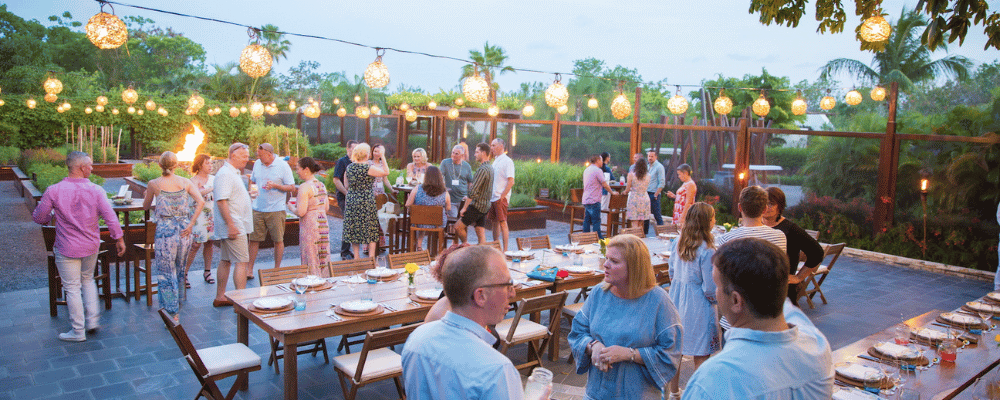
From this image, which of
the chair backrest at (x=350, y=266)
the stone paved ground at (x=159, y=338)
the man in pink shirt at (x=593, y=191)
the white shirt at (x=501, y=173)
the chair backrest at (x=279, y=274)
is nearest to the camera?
the stone paved ground at (x=159, y=338)

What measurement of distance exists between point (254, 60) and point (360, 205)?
8.14 ft

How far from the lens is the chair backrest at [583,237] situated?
7.43 metres

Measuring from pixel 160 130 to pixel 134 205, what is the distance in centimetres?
2605

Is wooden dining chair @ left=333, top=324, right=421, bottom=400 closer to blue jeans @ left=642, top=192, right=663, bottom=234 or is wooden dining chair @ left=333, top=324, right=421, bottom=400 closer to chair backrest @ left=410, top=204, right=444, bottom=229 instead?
chair backrest @ left=410, top=204, right=444, bottom=229

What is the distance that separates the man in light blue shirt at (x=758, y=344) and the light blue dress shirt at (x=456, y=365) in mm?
498

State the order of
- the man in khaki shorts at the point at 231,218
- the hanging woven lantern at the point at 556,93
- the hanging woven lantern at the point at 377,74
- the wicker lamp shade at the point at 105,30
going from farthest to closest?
the hanging woven lantern at the point at 556,93 < the hanging woven lantern at the point at 377,74 < the man in khaki shorts at the point at 231,218 < the wicker lamp shade at the point at 105,30

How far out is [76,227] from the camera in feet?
18.4

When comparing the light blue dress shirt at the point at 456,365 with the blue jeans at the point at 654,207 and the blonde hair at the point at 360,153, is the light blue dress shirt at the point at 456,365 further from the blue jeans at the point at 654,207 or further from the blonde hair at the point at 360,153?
the blue jeans at the point at 654,207

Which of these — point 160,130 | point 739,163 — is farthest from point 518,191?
point 160,130

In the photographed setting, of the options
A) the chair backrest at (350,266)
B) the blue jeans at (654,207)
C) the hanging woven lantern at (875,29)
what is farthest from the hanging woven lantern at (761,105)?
the chair backrest at (350,266)

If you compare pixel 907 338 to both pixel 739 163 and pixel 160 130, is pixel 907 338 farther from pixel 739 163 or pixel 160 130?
pixel 160 130

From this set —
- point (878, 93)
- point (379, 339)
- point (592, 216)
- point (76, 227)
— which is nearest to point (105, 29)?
point (76, 227)

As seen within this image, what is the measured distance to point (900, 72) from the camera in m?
25.6

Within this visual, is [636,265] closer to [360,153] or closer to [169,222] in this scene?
[169,222]
